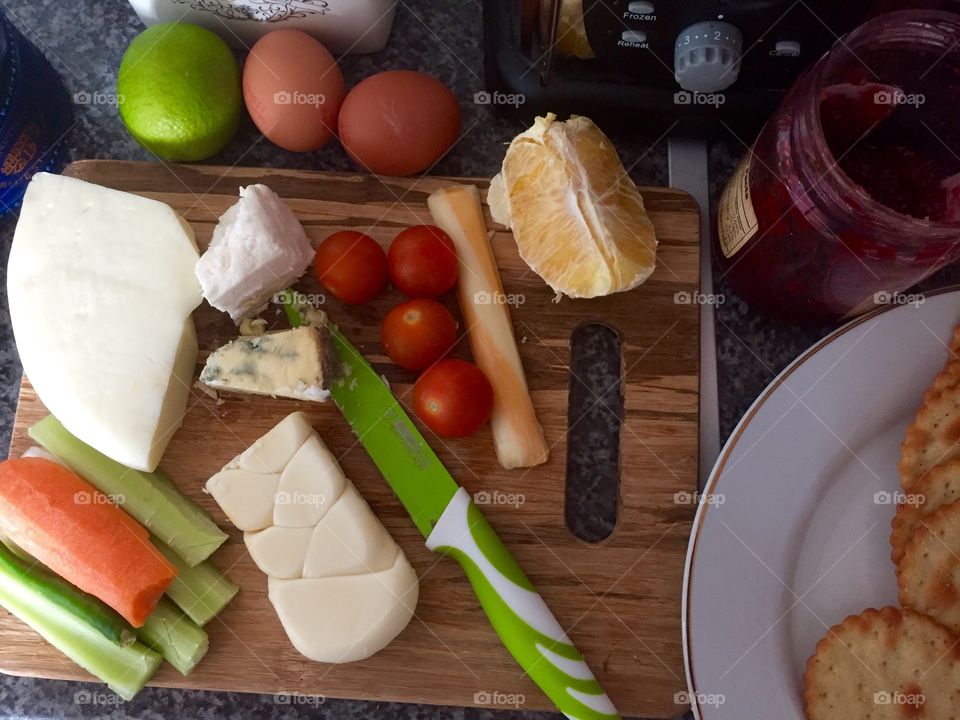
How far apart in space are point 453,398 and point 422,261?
0.20 m

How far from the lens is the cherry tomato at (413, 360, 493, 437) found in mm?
1073

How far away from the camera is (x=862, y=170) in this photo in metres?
1.01

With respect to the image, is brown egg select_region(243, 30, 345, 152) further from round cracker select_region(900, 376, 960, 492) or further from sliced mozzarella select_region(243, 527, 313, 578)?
round cracker select_region(900, 376, 960, 492)

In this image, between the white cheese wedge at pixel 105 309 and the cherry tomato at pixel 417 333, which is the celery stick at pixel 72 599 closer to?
the white cheese wedge at pixel 105 309

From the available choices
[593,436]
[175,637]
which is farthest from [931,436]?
[175,637]

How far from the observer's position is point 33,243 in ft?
3.64

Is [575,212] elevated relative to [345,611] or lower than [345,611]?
elevated

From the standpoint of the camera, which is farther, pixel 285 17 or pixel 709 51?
pixel 285 17

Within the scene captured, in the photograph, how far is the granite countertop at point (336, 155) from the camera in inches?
44.6

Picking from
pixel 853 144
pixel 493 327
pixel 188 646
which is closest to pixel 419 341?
pixel 493 327

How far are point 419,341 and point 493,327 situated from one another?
122 mm

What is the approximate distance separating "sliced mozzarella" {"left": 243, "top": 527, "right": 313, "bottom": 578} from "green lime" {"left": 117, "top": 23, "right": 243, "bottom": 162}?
575 millimetres

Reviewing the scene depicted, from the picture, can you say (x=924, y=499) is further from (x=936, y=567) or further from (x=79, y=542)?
(x=79, y=542)

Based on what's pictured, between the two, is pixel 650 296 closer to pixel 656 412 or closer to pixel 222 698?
pixel 656 412
